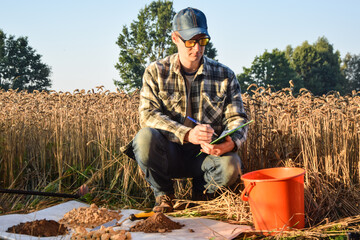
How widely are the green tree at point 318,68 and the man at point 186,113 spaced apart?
42.7 m

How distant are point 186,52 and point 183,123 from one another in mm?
594

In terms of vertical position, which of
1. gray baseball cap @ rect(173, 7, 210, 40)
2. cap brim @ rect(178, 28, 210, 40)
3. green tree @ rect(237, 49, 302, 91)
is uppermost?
green tree @ rect(237, 49, 302, 91)

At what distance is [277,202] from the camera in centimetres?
259

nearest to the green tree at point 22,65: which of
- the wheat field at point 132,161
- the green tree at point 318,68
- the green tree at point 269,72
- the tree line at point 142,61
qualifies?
the tree line at point 142,61

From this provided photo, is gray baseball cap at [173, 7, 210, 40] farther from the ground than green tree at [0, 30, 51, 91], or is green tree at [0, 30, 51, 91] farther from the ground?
green tree at [0, 30, 51, 91]

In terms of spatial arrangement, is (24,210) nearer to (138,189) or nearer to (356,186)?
(138,189)

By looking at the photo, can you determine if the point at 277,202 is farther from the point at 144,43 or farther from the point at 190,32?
the point at 144,43

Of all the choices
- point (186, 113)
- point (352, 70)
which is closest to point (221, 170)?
point (186, 113)

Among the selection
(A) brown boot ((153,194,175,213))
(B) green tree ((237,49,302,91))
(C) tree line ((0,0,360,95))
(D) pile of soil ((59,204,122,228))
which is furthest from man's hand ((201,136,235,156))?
(B) green tree ((237,49,302,91))

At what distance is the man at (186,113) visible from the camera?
313 centimetres

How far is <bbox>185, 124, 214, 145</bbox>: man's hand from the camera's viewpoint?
282 cm

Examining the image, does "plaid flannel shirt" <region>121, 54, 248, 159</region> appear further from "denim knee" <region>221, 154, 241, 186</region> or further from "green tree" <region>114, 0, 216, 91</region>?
"green tree" <region>114, 0, 216, 91</region>

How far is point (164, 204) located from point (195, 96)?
95 centimetres

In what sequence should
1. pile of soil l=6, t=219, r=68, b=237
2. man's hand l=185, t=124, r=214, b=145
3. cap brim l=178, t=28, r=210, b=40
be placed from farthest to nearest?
cap brim l=178, t=28, r=210, b=40, man's hand l=185, t=124, r=214, b=145, pile of soil l=6, t=219, r=68, b=237
